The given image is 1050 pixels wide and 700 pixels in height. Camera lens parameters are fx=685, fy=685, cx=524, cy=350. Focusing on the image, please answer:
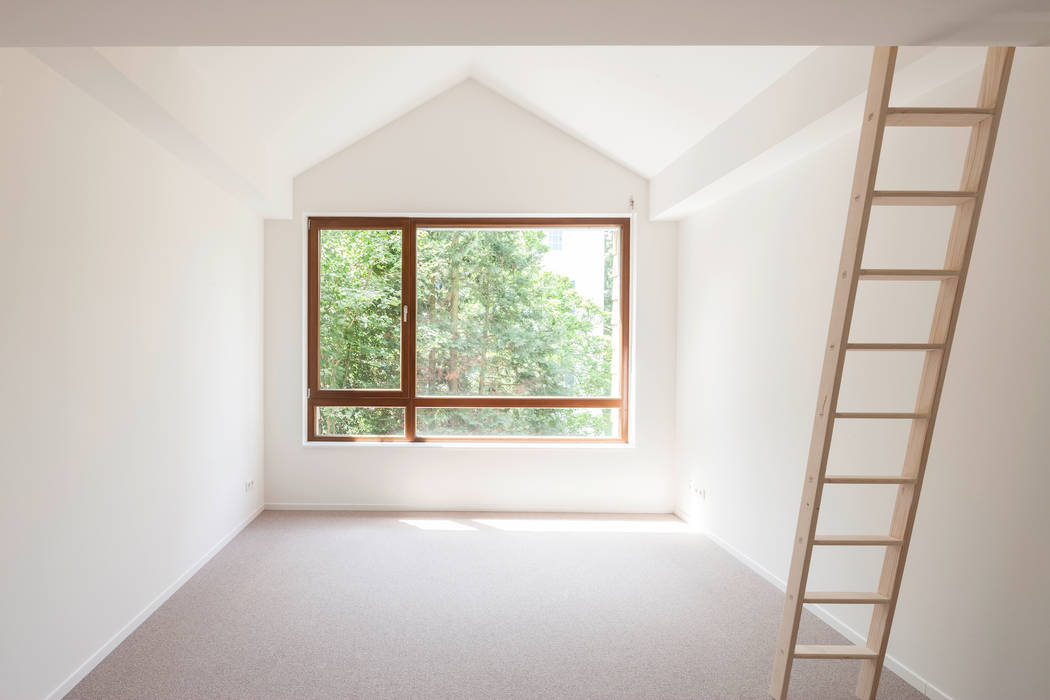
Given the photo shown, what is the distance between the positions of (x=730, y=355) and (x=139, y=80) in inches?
146

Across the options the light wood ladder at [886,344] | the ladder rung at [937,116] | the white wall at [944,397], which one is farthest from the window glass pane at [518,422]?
the ladder rung at [937,116]

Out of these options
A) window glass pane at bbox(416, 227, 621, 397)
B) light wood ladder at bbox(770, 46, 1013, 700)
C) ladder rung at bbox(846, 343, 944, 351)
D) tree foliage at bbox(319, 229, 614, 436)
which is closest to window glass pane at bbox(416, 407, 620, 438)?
tree foliage at bbox(319, 229, 614, 436)

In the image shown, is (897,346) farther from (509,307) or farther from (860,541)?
(509,307)

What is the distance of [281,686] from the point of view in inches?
109

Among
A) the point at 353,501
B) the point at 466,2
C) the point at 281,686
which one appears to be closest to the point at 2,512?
the point at 281,686

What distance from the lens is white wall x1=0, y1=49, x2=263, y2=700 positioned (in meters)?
2.49

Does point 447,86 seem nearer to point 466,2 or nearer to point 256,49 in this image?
point 256,49

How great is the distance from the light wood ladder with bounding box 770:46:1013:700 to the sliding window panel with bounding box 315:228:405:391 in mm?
Answer: 3894

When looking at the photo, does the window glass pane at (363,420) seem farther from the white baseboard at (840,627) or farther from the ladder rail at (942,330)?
the ladder rail at (942,330)

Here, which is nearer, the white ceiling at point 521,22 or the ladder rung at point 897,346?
the white ceiling at point 521,22

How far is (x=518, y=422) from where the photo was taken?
5.84 meters

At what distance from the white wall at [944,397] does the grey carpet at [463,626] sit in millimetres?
378

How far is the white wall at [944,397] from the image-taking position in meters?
2.34

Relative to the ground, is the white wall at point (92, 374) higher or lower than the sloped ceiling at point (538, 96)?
lower
